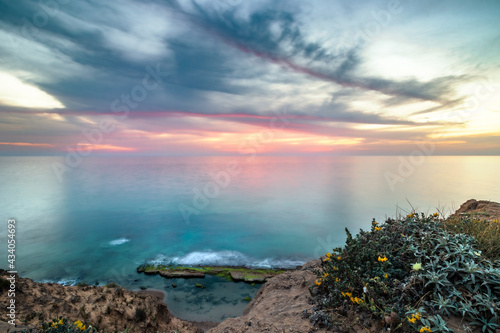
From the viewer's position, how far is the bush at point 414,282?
2.86m

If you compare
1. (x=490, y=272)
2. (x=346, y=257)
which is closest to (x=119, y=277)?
(x=346, y=257)

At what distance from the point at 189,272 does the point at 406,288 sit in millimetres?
13773

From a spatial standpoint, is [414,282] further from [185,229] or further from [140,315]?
[185,229]

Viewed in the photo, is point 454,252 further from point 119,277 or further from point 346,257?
point 119,277

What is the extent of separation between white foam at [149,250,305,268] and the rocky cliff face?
9.91m

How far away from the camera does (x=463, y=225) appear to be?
4.67 m

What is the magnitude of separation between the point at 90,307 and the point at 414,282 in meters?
7.07

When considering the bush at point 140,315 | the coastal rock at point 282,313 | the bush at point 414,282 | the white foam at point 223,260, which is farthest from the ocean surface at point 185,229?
the bush at point 140,315

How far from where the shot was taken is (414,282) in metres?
3.30

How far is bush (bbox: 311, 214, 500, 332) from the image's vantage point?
286cm

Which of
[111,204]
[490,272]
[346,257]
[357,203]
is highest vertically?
[490,272]

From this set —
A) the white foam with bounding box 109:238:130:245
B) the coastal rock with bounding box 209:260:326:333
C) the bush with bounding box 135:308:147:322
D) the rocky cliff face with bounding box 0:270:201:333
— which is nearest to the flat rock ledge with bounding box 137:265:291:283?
the white foam with bounding box 109:238:130:245

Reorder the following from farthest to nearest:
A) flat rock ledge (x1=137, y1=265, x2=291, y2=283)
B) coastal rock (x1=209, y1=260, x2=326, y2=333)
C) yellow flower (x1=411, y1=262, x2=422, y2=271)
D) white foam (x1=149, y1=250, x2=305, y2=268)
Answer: white foam (x1=149, y1=250, x2=305, y2=268)
flat rock ledge (x1=137, y1=265, x2=291, y2=283)
coastal rock (x1=209, y1=260, x2=326, y2=333)
yellow flower (x1=411, y1=262, x2=422, y2=271)

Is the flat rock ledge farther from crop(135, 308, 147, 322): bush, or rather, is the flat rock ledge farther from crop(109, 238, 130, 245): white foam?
crop(135, 308, 147, 322): bush
